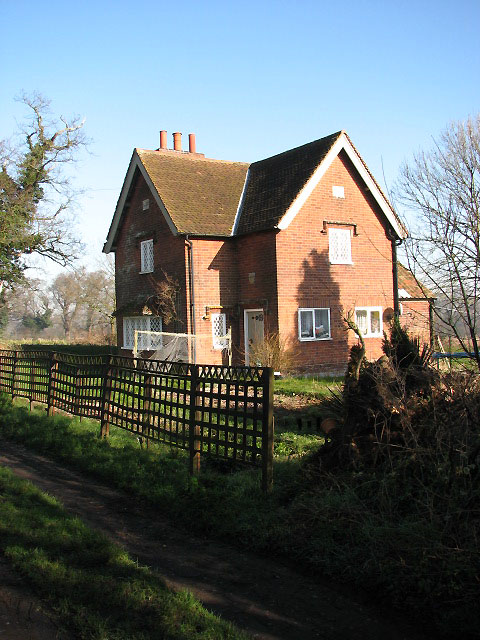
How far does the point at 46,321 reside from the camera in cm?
8388

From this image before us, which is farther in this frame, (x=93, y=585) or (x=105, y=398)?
(x=105, y=398)

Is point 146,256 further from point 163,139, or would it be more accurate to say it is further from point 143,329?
point 163,139

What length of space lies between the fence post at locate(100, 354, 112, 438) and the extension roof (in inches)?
465

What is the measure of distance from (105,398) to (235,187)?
16.6 metres

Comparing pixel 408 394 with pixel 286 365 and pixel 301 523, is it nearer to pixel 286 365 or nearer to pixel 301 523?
pixel 301 523

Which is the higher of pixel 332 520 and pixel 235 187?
pixel 235 187

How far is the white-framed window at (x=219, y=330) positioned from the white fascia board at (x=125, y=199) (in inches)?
136

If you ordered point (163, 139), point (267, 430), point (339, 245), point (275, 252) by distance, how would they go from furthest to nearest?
point (163, 139), point (339, 245), point (275, 252), point (267, 430)

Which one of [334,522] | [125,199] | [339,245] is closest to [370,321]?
[339,245]

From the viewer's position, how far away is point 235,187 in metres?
25.3

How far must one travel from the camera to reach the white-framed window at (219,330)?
2242cm

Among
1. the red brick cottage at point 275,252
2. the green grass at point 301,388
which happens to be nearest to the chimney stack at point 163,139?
the red brick cottage at point 275,252

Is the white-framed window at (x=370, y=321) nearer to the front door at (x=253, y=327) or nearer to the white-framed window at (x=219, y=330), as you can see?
the front door at (x=253, y=327)

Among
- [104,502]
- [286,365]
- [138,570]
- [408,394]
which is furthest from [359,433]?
[286,365]
